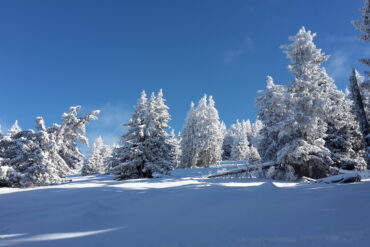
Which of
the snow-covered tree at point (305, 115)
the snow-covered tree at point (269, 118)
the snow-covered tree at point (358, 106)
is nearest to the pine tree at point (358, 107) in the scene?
the snow-covered tree at point (358, 106)

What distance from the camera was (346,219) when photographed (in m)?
4.12

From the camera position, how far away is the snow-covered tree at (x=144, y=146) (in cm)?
1981

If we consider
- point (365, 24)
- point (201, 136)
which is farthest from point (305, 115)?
point (201, 136)

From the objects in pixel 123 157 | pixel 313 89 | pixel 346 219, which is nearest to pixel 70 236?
pixel 346 219

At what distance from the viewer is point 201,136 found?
39.9 meters

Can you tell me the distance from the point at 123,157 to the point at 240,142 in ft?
138

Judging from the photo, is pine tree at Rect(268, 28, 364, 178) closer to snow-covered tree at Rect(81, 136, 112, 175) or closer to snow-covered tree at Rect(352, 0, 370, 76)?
snow-covered tree at Rect(352, 0, 370, 76)

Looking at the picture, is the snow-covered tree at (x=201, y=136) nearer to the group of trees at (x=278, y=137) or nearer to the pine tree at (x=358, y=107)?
the group of trees at (x=278, y=137)

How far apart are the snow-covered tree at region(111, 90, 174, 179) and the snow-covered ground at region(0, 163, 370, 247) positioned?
40.6 feet

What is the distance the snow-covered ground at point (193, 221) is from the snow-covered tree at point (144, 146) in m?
12.4

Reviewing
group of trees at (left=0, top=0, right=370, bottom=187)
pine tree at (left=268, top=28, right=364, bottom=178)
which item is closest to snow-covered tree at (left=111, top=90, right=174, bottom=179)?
group of trees at (left=0, top=0, right=370, bottom=187)

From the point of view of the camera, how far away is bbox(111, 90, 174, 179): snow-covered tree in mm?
19812

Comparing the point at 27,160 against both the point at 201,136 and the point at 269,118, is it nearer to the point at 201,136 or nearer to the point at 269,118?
the point at 269,118

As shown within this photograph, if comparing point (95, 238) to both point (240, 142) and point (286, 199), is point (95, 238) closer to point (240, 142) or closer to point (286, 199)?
point (286, 199)
